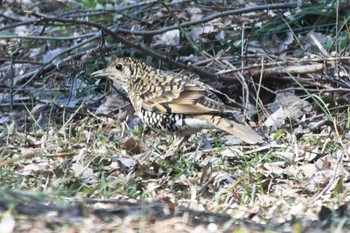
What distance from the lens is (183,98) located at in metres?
8.06

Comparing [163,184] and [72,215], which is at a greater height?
[72,215]

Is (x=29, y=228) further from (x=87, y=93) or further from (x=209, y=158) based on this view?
(x=87, y=93)

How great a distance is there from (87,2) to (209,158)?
4.70 meters

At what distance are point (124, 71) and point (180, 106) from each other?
106 centimetres

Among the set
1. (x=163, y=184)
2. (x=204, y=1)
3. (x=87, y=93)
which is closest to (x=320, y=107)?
(x=163, y=184)

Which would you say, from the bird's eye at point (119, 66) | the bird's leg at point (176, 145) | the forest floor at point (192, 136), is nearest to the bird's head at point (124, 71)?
the bird's eye at point (119, 66)

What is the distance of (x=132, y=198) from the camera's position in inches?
254

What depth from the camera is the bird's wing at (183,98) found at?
786 cm

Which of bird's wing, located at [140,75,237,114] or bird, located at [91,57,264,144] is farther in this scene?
bird's wing, located at [140,75,237,114]

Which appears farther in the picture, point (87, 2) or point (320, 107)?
point (87, 2)

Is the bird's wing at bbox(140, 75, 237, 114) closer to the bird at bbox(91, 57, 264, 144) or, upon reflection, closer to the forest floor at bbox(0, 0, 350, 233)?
the bird at bbox(91, 57, 264, 144)

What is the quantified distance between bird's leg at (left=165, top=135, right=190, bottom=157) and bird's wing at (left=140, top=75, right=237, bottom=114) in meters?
0.21

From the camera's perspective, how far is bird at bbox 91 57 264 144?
7.73 meters

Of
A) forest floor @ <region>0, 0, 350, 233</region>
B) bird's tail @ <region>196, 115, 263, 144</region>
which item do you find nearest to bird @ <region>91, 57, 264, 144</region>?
bird's tail @ <region>196, 115, 263, 144</region>
